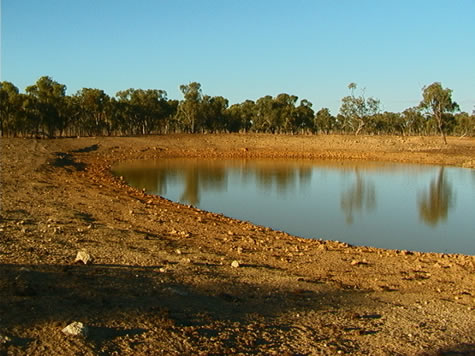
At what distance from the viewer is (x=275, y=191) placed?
69.8 feet

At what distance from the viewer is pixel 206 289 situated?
6.43m

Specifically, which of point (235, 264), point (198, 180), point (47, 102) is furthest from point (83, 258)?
point (47, 102)

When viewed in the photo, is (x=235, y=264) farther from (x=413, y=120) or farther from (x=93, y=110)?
A: (x=413, y=120)

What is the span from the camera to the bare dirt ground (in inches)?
188

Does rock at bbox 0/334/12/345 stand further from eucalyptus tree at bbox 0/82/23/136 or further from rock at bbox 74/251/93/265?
eucalyptus tree at bbox 0/82/23/136

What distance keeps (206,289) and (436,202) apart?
1570cm

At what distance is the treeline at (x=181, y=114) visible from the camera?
49.7 metres

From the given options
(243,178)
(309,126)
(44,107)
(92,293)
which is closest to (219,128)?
(309,126)

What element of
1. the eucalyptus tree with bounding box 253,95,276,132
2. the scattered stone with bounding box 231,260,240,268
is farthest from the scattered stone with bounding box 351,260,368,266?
the eucalyptus tree with bounding box 253,95,276,132

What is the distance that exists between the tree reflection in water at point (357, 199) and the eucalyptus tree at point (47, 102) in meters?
36.7

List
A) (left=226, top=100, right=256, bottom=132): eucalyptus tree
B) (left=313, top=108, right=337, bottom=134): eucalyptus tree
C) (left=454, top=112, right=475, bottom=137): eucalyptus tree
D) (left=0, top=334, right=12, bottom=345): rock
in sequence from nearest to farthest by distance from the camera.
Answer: (left=0, top=334, right=12, bottom=345): rock
(left=226, top=100, right=256, bottom=132): eucalyptus tree
(left=454, top=112, right=475, bottom=137): eucalyptus tree
(left=313, top=108, right=337, bottom=134): eucalyptus tree

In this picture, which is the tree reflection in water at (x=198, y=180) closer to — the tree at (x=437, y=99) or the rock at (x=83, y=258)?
the rock at (x=83, y=258)

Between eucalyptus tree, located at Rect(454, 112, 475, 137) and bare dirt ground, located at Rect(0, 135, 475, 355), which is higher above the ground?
eucalyptus tree, located at Rect(454, 112, 475, 137)

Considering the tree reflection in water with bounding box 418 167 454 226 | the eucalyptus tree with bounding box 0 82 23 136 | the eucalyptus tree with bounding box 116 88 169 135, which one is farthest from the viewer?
the eucalyptus tree with bounding box 116 88 169 135
